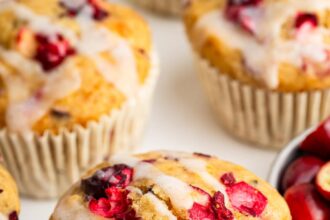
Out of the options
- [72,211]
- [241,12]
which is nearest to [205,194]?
[72,211]

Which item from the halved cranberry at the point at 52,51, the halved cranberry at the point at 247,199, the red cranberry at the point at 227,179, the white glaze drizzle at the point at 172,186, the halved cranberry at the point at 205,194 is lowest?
the halved cranberry at the point at 247,199

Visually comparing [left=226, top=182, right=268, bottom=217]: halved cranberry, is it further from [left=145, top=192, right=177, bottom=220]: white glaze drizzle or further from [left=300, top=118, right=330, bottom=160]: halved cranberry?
[left=300, top=118, right=330, bottom=160]: halved cranberry

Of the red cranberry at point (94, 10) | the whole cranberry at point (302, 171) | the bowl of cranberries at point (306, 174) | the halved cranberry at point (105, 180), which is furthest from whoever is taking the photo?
the red cranberry at point (94, 10)

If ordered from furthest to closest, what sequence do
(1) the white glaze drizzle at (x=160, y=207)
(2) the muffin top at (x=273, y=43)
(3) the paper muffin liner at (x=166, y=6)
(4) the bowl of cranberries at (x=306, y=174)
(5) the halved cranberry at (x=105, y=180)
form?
1. (3) the paper muffin liner at (x=166, y=6)
2. (2) the muffin top at (x=273, y=43)
3. (4) the bowl of cranberries at (x=306, y=174)
4. (5) the halved cranberry at (x=105, y=180)
5. (1) the white glaze drizzle at (x=160, y=207)

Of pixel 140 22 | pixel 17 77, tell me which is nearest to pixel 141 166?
pixel 17 77

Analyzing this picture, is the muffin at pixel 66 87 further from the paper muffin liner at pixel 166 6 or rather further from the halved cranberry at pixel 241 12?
the paper muffin liner at pixel 166 6

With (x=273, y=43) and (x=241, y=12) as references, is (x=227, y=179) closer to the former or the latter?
(x=273, y=43)

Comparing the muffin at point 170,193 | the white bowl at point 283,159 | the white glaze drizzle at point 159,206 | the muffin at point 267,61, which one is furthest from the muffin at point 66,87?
the white glaze drizzle at point 159,206
